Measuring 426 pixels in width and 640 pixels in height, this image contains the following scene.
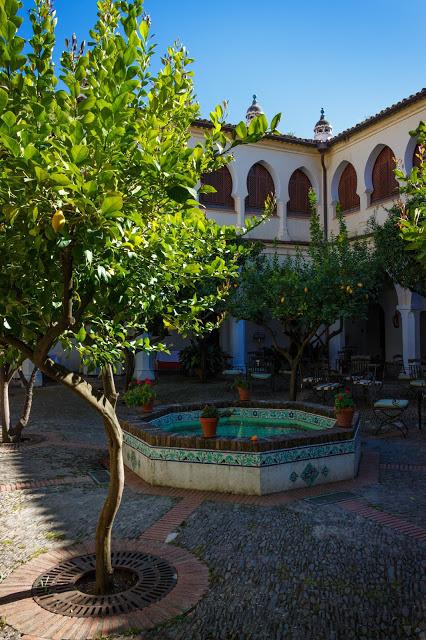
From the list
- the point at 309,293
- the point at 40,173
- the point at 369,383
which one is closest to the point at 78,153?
the point at 40,173

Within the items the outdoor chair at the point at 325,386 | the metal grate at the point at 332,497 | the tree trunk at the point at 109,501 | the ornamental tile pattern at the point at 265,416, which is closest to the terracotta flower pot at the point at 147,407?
the ornamental tile pattern at the point at 265,416

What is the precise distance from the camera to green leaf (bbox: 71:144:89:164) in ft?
8.02

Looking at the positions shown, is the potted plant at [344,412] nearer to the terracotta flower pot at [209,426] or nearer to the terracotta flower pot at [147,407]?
the terracotta flower pot at [209,426]

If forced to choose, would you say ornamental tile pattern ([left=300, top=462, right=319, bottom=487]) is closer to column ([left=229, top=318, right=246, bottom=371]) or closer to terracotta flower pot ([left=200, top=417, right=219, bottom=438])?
terracotta flower pot ([left=200, top=417, right=219, bottom=438])

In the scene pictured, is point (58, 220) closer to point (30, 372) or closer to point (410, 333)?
point (410, 333)

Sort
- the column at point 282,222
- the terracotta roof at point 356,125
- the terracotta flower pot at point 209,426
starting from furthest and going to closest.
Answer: the column at point 282,222, the terracotta roof at point 356,125, the terracotta flower pot at point 209,426

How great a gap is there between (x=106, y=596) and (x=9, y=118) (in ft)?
13.0

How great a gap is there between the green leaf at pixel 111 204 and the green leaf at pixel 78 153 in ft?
0.70

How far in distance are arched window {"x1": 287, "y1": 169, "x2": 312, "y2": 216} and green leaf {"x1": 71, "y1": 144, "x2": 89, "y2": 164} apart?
854 inches

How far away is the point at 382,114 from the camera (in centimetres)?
1948

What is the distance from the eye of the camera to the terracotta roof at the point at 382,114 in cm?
1789

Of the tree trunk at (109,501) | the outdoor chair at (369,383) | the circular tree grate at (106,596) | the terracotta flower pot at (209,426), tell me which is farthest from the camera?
the outdoor chair at (369,383)

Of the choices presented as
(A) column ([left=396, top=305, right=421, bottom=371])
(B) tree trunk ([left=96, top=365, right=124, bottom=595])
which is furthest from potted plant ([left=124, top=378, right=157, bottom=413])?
(A) column ([left=396, top=305, right=421, bottom=371])

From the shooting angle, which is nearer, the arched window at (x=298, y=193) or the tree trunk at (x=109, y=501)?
the tree trunk at (x=109, y=501)
